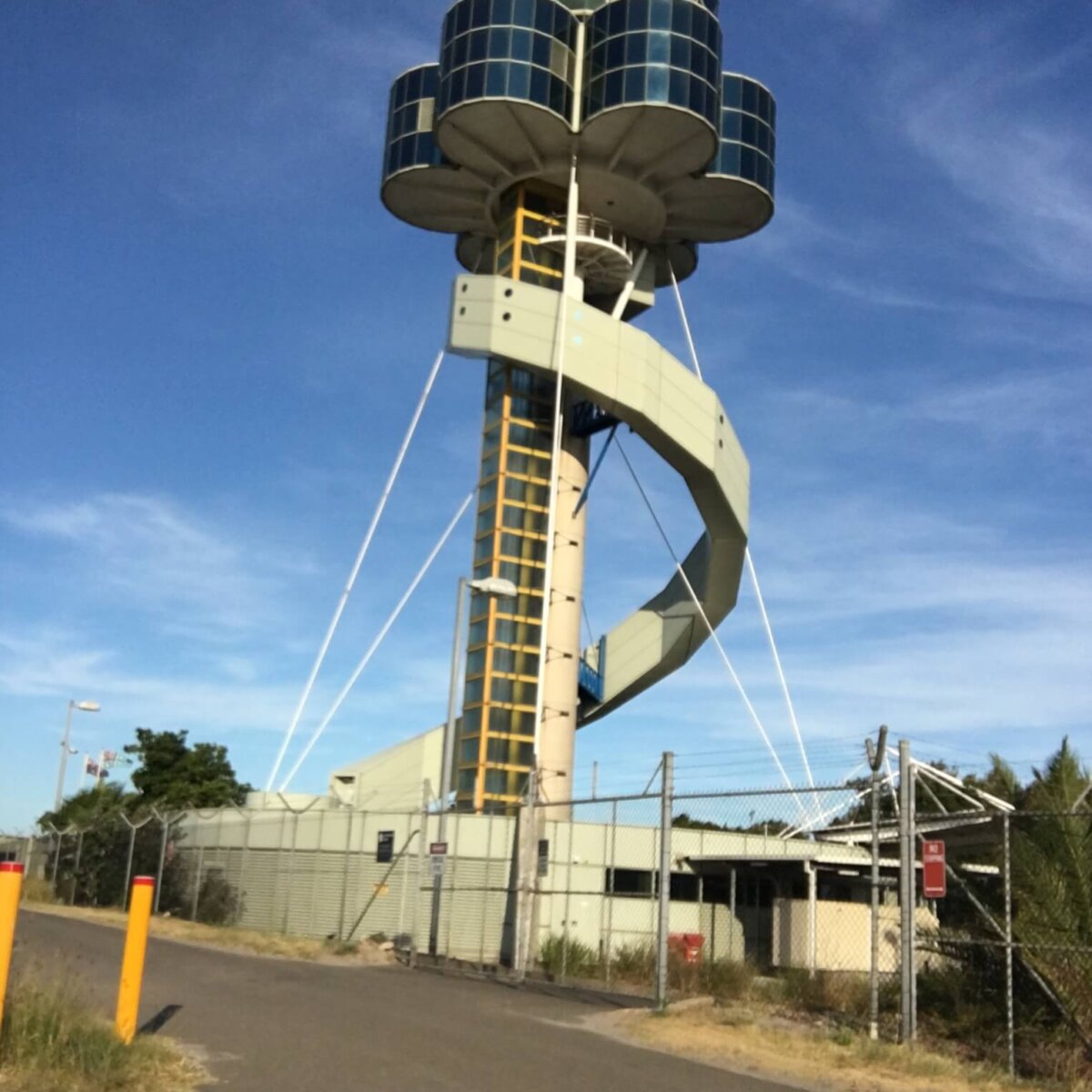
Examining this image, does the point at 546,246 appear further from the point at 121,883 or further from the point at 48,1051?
the point at 48,1051

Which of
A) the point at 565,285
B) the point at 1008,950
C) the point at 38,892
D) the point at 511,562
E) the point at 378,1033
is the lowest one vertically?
the point at 378,1033

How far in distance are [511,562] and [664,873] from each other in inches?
885

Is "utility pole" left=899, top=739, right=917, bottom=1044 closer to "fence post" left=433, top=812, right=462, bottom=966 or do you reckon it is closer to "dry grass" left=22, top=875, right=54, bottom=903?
"fence post" left=433, top=812, right=462, bottom=966

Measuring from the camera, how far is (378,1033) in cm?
1288

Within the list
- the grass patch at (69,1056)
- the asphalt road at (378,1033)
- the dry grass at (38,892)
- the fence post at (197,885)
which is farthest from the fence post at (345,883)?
the grass patch at (69,1056)

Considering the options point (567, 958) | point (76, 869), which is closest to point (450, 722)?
point (567, 958)

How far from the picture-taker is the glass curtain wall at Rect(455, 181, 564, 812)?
3759 centimetres

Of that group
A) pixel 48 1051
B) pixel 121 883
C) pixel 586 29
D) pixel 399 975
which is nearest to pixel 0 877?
pixel 48 1051

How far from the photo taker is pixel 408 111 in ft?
143

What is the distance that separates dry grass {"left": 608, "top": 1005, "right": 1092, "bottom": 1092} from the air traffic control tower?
70.3 ft

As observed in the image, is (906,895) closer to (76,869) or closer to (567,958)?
(567,958)

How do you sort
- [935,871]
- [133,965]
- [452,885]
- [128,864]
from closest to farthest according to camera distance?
[133,965] < [935,871] < [452,885] < [128,864]

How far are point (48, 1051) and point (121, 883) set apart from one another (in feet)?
104

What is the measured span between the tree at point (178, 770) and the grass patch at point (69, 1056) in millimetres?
53463
